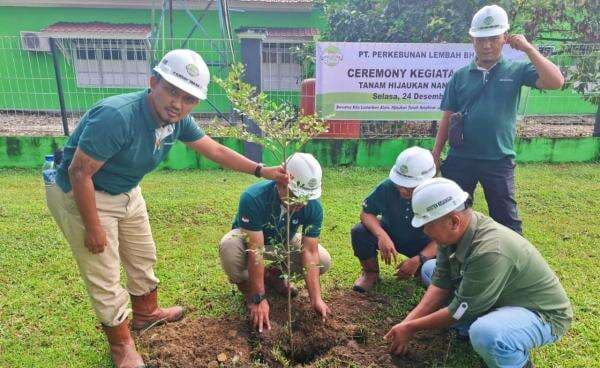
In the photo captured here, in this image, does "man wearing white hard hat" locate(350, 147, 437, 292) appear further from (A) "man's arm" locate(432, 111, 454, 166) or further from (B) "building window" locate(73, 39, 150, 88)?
(B) "building window" locate(73, 39, 150, 88)

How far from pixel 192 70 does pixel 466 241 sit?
1.67 metres

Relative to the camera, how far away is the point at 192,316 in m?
3.26

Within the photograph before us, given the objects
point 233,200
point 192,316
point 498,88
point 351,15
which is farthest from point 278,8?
point 192,316

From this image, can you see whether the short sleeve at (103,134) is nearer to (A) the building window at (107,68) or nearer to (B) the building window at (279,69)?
(B) the building window at (279,69)

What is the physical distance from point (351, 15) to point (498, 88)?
5362 millimetres

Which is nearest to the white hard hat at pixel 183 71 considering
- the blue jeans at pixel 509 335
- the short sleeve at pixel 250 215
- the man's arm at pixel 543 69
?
the short sleeve at pixel 250 215

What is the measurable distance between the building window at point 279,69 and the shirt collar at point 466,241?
4989 millimetres

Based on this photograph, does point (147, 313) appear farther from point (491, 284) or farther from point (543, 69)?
point (543, 69)

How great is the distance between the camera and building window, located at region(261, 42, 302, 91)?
7.07 meters

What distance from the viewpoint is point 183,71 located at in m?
2.36

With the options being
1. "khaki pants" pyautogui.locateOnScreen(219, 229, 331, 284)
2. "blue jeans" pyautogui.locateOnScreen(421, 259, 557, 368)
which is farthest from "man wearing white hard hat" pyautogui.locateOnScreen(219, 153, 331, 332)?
"blue jeans" pyautogui.locateOnScreen(421, 259, 557, 368)

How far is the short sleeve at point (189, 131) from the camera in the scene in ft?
9.51

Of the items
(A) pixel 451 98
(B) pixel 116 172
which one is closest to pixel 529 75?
(A) pixel 451 98

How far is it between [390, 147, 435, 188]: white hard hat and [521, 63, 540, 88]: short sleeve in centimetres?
98
